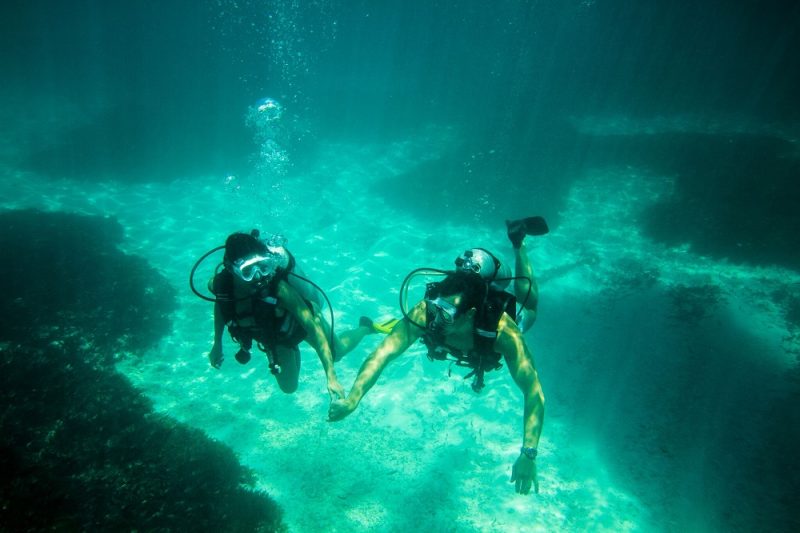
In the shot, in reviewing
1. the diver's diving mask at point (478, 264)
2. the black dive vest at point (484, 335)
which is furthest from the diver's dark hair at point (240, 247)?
the diver's diving mask at point (478, 264)

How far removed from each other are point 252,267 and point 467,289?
275cm

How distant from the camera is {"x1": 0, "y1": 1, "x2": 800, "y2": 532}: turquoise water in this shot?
786 cm

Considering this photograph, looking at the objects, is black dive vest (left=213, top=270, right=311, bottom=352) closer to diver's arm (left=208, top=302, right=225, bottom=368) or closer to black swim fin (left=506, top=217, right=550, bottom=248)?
diver's arm (left=208, top=302, right=225, bottom=368)

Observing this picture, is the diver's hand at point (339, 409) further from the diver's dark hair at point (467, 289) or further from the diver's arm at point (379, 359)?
the diver's dark hair at point (467, 289)

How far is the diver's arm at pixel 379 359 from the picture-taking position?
3.88 meters

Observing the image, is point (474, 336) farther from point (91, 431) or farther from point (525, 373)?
point (91, 431)

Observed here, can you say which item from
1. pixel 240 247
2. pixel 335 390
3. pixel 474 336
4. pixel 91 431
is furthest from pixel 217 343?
pixel 474 336

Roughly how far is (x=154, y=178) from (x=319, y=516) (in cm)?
2559

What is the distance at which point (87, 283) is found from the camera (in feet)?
40.3

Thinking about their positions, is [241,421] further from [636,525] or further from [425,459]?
[636,525]

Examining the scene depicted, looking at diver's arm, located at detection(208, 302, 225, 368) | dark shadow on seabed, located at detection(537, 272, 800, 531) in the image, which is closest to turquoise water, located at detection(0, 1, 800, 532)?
dark shadow on seabed, located at detection(537, 272, 800, 531)

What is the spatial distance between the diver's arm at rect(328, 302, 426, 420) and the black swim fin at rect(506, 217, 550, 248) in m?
3.34

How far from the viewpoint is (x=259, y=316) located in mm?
5059

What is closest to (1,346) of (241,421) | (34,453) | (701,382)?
(34,453)
